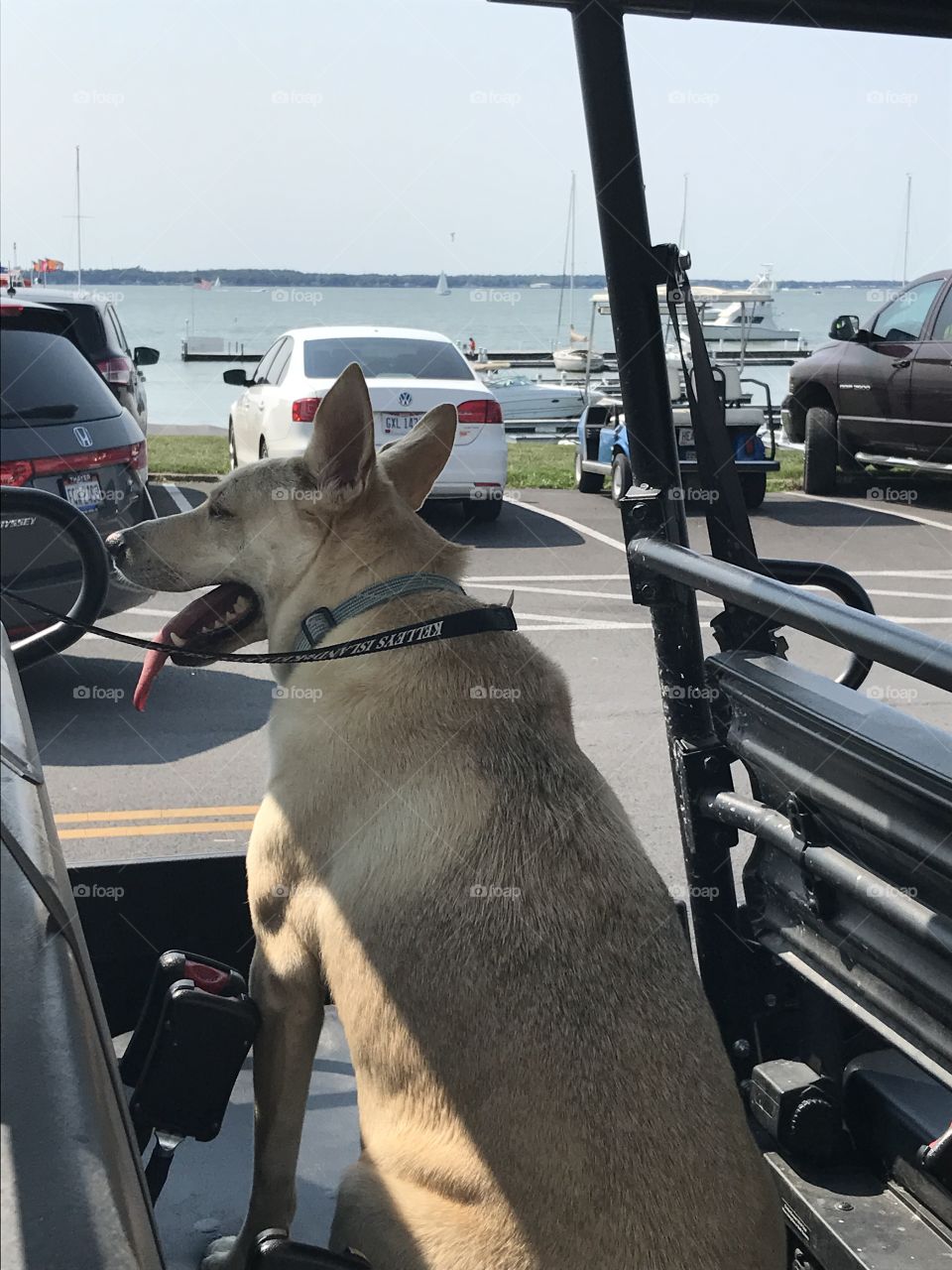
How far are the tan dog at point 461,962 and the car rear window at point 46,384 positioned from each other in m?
4.66

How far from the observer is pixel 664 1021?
6.14 feet

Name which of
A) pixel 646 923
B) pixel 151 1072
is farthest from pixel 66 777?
pixel 646 923

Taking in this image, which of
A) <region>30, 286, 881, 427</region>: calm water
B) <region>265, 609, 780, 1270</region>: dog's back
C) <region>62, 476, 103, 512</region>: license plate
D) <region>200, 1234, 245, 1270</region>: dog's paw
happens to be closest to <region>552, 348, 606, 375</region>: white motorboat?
<region>30, 286, 881, 427</region>: calm water

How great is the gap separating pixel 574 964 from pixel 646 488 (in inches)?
38.8

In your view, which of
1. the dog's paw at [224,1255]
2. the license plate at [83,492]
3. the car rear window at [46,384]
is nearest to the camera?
the dog's paw at [224,1255]

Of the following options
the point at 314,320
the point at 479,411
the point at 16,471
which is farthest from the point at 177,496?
the point at 314,320

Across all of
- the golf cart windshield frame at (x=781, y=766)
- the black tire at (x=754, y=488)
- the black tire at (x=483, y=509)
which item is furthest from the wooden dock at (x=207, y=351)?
the golf cart windshield frame at (x=781, y=766)

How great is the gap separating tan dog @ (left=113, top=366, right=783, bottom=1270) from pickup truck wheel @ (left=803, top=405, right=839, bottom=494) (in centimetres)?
1176

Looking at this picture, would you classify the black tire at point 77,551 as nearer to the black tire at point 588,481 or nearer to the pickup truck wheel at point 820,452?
the pickup truck wheel at point 820,452

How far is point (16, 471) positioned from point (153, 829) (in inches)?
91.4

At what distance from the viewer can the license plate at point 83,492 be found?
22.1ft

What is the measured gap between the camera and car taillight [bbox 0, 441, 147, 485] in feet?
21.6

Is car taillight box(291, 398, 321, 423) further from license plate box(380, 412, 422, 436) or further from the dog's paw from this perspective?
the dog's paw

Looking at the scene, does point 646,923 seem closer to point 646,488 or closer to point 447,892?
point 447,892
